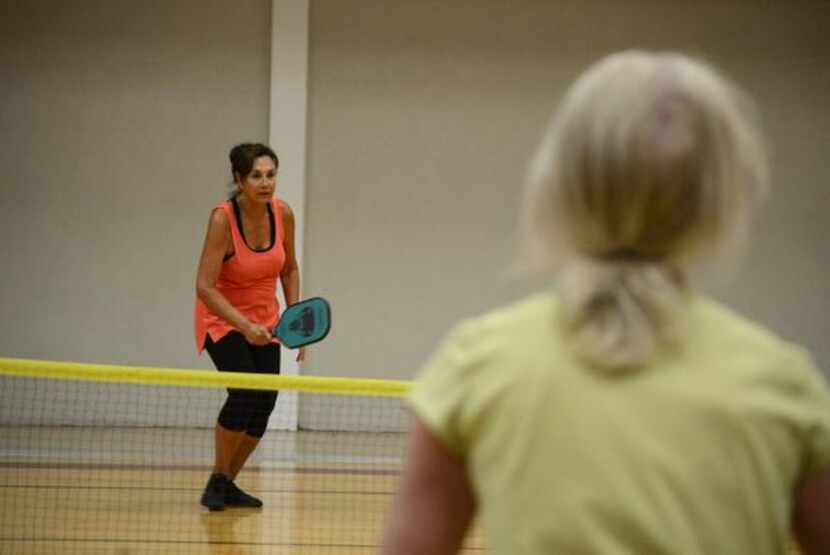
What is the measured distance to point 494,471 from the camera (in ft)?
4.77

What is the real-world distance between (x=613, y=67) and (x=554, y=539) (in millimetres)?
521

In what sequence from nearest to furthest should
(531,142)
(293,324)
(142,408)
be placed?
(293,324) → (142,408) → (531,142)

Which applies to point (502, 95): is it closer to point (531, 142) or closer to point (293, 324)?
point (531, 142)

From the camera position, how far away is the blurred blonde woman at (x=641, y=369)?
1.39m

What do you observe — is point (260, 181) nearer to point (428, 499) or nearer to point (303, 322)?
point (303, 322)

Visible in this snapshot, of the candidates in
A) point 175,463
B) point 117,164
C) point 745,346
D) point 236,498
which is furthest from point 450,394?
point 117,164

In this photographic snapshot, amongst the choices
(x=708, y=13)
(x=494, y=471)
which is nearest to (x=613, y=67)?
(x=494, y=471)

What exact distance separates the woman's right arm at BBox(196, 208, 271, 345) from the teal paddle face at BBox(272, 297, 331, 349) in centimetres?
29

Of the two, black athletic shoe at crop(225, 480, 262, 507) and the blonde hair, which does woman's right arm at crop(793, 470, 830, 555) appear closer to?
the blonde hair

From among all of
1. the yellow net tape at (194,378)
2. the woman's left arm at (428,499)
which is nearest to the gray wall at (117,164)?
the yellow net tape at (194,378)

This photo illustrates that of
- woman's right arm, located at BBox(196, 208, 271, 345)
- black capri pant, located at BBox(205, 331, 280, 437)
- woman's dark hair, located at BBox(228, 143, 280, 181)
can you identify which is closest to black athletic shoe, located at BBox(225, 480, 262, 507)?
black capri pant, located at BBox(205, 331, 280, 437)

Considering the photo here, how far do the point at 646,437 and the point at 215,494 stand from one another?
5814 mm

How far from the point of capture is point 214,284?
674 cm

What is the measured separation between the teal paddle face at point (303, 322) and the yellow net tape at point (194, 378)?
3.29 feet
